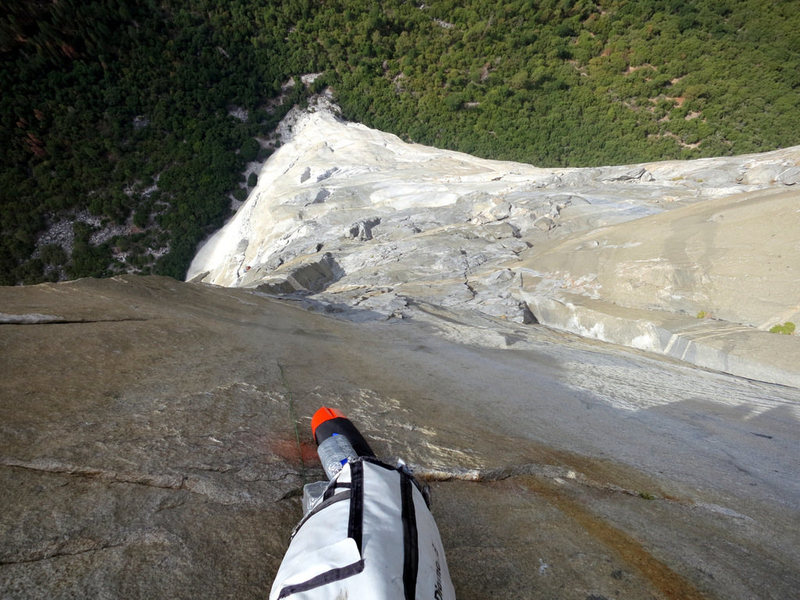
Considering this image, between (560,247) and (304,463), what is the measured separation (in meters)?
13.6

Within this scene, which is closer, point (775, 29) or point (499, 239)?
point (499, 239)

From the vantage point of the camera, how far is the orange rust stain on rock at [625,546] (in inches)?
89.7

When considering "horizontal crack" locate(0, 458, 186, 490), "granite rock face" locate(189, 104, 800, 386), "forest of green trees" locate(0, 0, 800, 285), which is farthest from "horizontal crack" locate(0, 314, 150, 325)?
"forest of green trees" locate(0, 0, 800, 285)

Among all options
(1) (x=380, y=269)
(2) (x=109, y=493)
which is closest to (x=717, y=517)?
(2) (x=109, y=493)

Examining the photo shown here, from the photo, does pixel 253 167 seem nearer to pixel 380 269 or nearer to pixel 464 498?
pixel 380 269

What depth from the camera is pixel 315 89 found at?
3881 cm

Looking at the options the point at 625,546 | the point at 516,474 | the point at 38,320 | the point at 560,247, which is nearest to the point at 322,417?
the point at 516,474

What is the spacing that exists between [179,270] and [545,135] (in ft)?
98.2

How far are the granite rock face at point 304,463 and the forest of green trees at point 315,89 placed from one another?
30.7 metres

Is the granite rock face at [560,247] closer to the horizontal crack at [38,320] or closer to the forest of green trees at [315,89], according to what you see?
the horizontal crack at [38,320]

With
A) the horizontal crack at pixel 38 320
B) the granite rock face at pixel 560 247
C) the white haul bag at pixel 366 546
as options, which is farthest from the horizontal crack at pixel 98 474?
the granite rock face at pixel 560 247

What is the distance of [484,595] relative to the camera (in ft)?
7.03

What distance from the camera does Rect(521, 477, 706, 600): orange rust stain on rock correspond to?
2279 mm

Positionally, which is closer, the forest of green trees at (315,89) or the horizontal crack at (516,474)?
the horizontal crack at (516,474)
